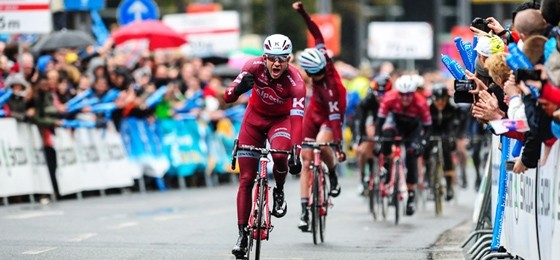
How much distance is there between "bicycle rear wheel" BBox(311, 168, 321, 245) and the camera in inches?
612

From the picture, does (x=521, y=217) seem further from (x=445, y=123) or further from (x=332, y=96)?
(x=445, y=123)

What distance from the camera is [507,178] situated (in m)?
12.1

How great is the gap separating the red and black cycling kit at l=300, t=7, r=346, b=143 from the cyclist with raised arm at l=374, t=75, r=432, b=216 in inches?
105

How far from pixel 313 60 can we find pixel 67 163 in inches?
306

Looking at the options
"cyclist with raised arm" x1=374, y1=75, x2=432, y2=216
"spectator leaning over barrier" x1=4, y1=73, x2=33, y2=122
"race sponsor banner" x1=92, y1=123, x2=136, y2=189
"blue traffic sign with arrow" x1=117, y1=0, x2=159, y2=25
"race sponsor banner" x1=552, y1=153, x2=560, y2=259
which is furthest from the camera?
"blue traffic sign with arrow" x1=117, y1=0, x2=159, y2=25

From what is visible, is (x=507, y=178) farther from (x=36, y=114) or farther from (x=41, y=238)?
(x=36, y=114)

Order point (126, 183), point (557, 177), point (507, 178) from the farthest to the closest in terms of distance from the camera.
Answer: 1. point (126, 183)
2. point (507, 178)
3. point (557, 177)

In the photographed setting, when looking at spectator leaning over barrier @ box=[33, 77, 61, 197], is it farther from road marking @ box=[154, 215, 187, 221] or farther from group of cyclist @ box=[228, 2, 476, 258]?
group of cyclist @ box=[228, 2, 476, 258]

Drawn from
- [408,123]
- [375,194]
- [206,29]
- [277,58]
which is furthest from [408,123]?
[206,29]

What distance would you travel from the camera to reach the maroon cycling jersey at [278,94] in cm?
1302

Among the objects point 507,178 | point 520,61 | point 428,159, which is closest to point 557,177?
point 520,61

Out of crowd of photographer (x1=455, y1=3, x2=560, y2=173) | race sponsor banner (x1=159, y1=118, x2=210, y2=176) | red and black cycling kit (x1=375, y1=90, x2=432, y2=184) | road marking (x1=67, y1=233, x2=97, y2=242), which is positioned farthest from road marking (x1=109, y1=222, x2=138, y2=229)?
race sponsor banner (x1=159, y1=118, x2=210, y2=176)

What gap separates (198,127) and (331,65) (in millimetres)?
11394

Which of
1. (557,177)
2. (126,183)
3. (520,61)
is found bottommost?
(126,183)
